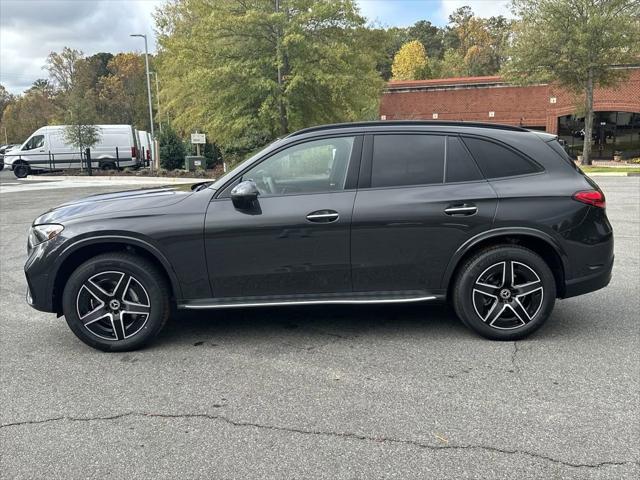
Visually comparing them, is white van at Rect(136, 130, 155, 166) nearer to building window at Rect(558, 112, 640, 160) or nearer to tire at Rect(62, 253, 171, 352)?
building window at Rect(558, 112, 640, 160)

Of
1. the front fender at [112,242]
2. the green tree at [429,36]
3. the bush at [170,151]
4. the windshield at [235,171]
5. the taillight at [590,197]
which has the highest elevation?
the green tree at [429,36]

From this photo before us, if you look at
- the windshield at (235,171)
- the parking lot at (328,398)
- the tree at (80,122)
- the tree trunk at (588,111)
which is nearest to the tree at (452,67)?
the tree trunk at (588,111)

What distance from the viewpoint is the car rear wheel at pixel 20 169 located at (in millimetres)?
28656

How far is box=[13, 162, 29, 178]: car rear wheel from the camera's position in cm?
2866

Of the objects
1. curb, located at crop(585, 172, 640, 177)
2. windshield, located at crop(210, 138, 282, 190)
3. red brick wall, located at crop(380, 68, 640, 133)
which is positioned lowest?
curb, located at crop(585, 172, 640, 177)

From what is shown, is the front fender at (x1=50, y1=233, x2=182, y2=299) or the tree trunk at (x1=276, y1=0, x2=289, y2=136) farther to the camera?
the tree trunk at (x1=276, y1=0, x2=289, y2=136)

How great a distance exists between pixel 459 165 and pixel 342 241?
3.70 ft

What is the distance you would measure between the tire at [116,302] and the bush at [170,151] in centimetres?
2858

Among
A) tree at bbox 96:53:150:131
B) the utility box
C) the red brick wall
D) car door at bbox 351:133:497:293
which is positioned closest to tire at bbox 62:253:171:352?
car door at bbox 351:133:497:293

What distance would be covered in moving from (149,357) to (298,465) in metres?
1.90

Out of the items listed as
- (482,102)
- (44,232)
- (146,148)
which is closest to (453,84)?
(482,102)

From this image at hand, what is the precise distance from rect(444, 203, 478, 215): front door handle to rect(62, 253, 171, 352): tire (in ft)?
7.44

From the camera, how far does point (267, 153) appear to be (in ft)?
14.7

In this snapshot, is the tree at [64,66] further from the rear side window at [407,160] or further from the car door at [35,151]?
the rear side window at [407,160]
